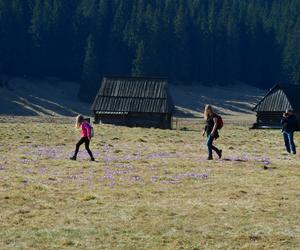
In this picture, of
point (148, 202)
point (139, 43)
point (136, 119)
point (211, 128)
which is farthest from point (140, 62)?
point (148, 202)

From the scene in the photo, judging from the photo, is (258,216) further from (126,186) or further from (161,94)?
(161,94)

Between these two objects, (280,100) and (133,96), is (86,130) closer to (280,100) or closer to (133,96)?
(133,96)

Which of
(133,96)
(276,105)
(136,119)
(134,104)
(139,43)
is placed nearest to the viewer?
(134,104)

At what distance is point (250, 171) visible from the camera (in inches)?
729

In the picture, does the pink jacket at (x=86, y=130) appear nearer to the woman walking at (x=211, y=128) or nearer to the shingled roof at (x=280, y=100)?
the woman walking at (x=211, y=128)

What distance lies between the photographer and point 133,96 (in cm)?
5894

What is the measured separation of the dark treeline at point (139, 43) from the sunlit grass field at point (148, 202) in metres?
83.9

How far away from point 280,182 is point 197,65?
109 metres

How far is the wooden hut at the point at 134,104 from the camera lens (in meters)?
57.8

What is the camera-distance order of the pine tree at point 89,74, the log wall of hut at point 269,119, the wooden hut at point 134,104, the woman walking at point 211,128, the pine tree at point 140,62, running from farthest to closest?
the pine tree at point 140,62 < the pine tree at point 89,74 < the log wall of hut at point 269,119 < the wooden hut at point 134,104 < the woman walking at point 211,128

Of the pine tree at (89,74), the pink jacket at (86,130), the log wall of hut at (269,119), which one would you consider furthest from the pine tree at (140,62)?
the pink jacket at (86,130)

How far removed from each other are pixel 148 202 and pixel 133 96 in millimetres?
46125

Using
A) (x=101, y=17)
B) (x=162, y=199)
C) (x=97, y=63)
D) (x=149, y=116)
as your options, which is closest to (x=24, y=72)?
(x=97, y=63)

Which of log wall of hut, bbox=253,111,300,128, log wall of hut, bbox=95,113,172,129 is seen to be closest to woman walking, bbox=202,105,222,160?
log wall of hut, bbox=95,113,172,129
